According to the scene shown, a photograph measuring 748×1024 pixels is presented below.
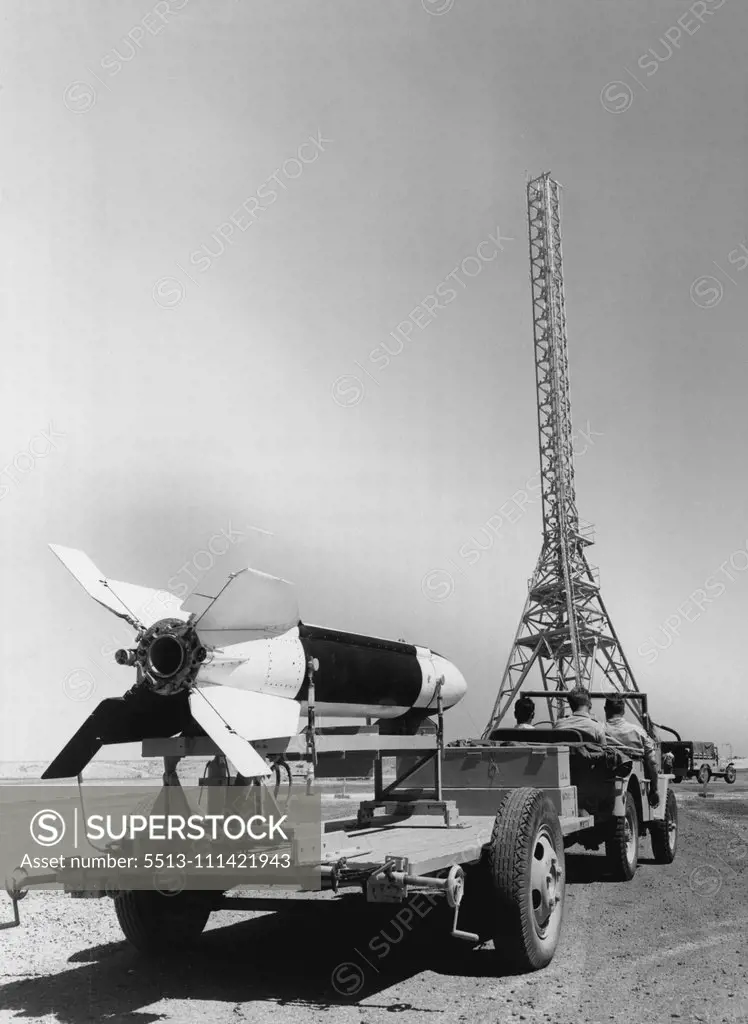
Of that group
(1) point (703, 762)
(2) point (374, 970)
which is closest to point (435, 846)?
(2) point (374, 970)

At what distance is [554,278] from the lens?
43.5 meters

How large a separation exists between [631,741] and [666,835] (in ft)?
4.35

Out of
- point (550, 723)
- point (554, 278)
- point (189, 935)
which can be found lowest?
point (189, 935)

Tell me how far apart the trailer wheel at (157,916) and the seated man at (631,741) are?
5.61m

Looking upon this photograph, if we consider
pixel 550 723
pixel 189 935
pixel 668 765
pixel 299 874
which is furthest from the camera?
pixel 668 765

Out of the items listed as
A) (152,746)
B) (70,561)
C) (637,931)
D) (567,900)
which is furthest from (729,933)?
(70,561)

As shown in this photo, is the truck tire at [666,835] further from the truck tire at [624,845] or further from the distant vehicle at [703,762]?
the distant vehicle at [703,762]

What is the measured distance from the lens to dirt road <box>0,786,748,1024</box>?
5.80 metres

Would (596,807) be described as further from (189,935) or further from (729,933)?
(189,935)

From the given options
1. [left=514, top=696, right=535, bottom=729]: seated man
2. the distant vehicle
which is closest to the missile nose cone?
[left=514, top=696, right=535, bottom=729]: seated man

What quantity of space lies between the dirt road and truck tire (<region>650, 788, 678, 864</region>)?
6.21 ft

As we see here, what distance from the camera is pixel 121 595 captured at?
21.9ft

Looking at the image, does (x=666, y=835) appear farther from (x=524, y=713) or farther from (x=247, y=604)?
(x=247, y=604)

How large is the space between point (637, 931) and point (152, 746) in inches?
170
